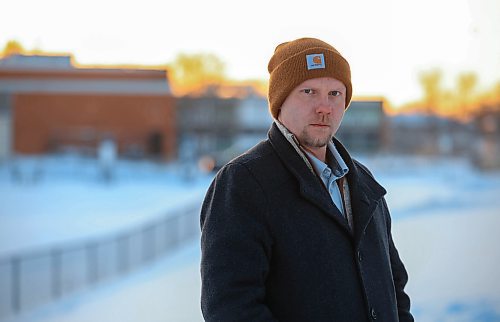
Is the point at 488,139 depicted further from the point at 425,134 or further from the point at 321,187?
the point at 321,187

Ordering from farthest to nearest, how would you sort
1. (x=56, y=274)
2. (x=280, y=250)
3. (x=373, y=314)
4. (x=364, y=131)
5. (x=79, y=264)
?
(x=364, y=131) → (x=79, y=264) → (x=56, y=274) → (x=373, y=314) → (x=280, y=250)

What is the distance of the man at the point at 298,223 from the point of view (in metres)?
2.23

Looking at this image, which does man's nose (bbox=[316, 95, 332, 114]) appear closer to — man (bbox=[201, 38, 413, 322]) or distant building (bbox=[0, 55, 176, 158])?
man (bbox=[201, 38, 413, 322])

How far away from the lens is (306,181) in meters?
2.37

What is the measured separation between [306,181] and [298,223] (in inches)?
6.2

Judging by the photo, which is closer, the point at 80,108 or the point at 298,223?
the point at 298,223

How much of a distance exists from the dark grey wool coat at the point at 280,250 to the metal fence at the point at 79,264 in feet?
33.0

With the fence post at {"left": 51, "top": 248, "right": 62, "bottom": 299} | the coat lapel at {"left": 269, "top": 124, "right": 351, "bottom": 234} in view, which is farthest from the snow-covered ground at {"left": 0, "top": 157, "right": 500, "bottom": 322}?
the coat lapel at {"left": 269, "top": 124, "right": 351, "bottom": 234}

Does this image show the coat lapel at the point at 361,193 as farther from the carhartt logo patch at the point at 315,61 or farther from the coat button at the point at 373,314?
the carhartt logo patch at the point at 315,61

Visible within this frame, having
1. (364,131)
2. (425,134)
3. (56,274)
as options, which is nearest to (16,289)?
(56,274)

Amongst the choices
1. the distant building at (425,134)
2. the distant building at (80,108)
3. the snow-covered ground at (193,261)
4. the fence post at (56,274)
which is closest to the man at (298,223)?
the snow-covered ground at (193,261)

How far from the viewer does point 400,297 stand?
9.25 feet

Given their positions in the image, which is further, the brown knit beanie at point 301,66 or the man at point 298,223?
the brown knit beanie at point 301,66

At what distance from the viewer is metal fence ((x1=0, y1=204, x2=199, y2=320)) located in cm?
1287
